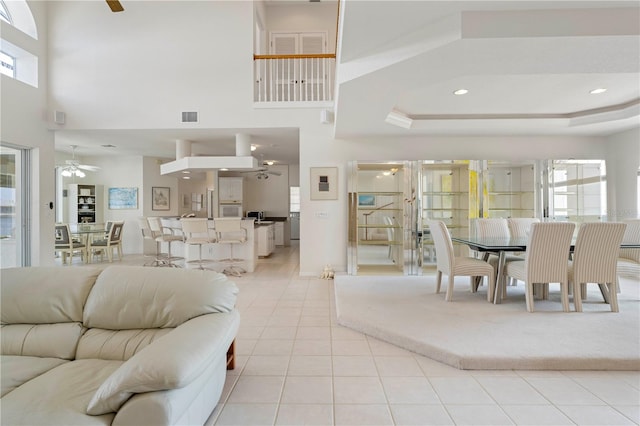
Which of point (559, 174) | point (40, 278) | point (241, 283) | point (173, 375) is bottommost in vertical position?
point (241, 283)

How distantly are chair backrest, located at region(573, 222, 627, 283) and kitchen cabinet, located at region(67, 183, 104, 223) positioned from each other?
998 centimetres

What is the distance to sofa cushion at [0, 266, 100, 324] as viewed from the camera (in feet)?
6.16

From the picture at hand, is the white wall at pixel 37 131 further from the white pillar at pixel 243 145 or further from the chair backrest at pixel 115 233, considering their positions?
the white pillar at pixel 243 145

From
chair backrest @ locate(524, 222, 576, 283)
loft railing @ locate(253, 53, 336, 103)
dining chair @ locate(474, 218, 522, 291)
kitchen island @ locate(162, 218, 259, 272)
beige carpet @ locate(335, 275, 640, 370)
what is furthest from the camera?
kitchen island @ locate(162, 218, 259, 272)

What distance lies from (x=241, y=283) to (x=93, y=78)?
173 inches

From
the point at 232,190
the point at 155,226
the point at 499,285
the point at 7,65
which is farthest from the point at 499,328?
the point at 232,190

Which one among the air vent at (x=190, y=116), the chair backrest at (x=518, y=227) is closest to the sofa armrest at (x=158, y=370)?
the chair backrest at (x=518, y=227)

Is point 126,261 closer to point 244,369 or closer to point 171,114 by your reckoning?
point 171,114

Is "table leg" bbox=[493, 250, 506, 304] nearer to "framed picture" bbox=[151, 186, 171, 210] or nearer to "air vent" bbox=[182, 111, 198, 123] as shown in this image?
"air vent" bbox=[182, 111, 198, 123]

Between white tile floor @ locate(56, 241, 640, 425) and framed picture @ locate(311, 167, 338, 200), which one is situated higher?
framed picture @ locate(311, 167, 338, 200)

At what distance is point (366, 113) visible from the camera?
428 centimetres

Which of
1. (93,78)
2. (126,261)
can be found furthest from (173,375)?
(126,261)

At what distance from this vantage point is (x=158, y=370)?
4.31 ft

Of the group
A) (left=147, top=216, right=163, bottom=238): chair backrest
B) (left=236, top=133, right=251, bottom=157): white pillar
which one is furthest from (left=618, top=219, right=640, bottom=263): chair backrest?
(left=147, top=216, right=163, bottom=238): chair backrest
